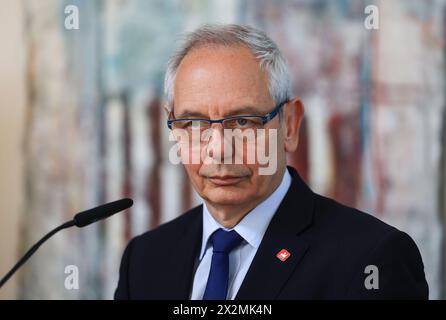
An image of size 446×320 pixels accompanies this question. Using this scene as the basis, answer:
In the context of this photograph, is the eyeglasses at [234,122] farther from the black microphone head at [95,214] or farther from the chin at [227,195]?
the black microphone head at [95,214]

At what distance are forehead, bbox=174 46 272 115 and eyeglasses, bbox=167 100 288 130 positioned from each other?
2 cm

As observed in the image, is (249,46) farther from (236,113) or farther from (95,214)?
(95,214)

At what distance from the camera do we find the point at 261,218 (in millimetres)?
1878

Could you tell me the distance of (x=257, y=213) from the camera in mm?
1879

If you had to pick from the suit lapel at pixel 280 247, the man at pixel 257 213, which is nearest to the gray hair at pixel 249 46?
the man at pixel 257 213

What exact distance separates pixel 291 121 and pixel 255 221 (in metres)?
0.30

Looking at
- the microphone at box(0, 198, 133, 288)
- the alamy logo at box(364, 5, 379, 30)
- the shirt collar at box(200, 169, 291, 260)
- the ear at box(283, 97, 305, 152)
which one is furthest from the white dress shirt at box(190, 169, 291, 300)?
the alamy logo at box(364, 5, 379, 30)

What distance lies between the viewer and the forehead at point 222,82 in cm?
176

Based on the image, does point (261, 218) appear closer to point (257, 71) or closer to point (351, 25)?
point (257, 71)

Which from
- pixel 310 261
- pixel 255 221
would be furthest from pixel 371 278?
pixel 255 221

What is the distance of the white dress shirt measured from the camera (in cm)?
184
